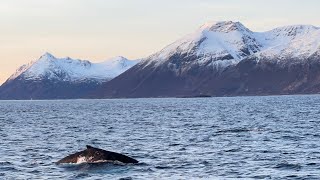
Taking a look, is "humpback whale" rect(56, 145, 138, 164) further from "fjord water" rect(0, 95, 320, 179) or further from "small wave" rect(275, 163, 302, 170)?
"small wave" rect(275, 163, 302, 170)

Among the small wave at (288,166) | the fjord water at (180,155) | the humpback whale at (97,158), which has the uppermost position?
the humpback whale at (97,158)

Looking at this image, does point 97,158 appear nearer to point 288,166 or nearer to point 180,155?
point 180,155

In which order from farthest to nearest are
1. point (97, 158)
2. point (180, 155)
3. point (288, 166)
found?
point (180, 155) < point (97, 158) < point (288, 166)

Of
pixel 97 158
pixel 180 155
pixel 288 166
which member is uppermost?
pixel 97 158

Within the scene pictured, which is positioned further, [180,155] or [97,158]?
[180,155]

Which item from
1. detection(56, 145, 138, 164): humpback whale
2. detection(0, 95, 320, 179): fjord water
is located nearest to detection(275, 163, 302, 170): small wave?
detection(0, 95, 320, 179): fjord water

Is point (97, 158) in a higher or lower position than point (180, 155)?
higher

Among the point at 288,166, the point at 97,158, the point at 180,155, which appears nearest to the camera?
the point at 288,166

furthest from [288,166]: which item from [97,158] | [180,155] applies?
[97,158]

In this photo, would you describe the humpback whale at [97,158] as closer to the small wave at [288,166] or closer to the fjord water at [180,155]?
the fjord water at [180,155]

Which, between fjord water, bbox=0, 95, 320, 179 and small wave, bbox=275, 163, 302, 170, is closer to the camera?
fjord water, bbox=0, 95, 320, 179

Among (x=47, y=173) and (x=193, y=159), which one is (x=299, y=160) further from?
(x=47, y=173)

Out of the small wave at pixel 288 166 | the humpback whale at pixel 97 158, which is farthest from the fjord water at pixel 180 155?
the humpback whale at pixel 97 158

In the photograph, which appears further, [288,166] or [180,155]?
[180,155]
